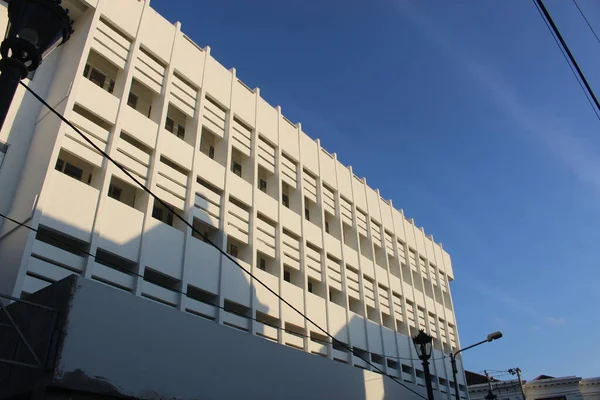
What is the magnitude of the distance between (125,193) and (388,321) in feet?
54.7

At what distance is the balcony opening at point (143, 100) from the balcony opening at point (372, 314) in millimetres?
15076

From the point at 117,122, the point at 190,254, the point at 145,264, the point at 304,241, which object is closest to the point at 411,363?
the point at 304,241

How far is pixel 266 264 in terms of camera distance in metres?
22.5

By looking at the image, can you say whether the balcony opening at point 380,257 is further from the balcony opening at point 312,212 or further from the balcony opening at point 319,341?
the balcony opening at point 319,341

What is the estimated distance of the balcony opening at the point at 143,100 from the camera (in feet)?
65.6

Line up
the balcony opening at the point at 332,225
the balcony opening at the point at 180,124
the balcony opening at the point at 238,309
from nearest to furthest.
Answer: the balcony opening at the point at 238,309, the balcony opening at the point at 180,124, the balcony opening at the point at 332,225

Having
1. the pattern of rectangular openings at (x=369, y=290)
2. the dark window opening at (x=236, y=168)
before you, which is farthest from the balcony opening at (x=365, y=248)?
the dark window opening at (x=236, y=168)

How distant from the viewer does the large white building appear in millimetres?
15359

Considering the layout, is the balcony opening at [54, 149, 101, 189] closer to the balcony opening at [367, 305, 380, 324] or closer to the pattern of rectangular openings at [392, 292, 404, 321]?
the balcony opening at [367, 305, 380, 324]

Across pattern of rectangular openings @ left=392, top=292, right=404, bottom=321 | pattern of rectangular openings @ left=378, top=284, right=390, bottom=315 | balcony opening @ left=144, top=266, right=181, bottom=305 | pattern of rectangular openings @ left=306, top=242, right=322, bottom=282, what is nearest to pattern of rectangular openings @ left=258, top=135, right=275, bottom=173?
pattern of rectangular openings @ left=306, top=242, right=322, bottom=282

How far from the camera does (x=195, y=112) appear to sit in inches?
838

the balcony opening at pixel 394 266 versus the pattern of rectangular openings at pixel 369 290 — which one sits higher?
the balcony opening at pixel 394 266

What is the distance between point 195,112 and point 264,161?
4267mm

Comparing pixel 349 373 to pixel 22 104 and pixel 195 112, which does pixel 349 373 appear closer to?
pixel 195 112
